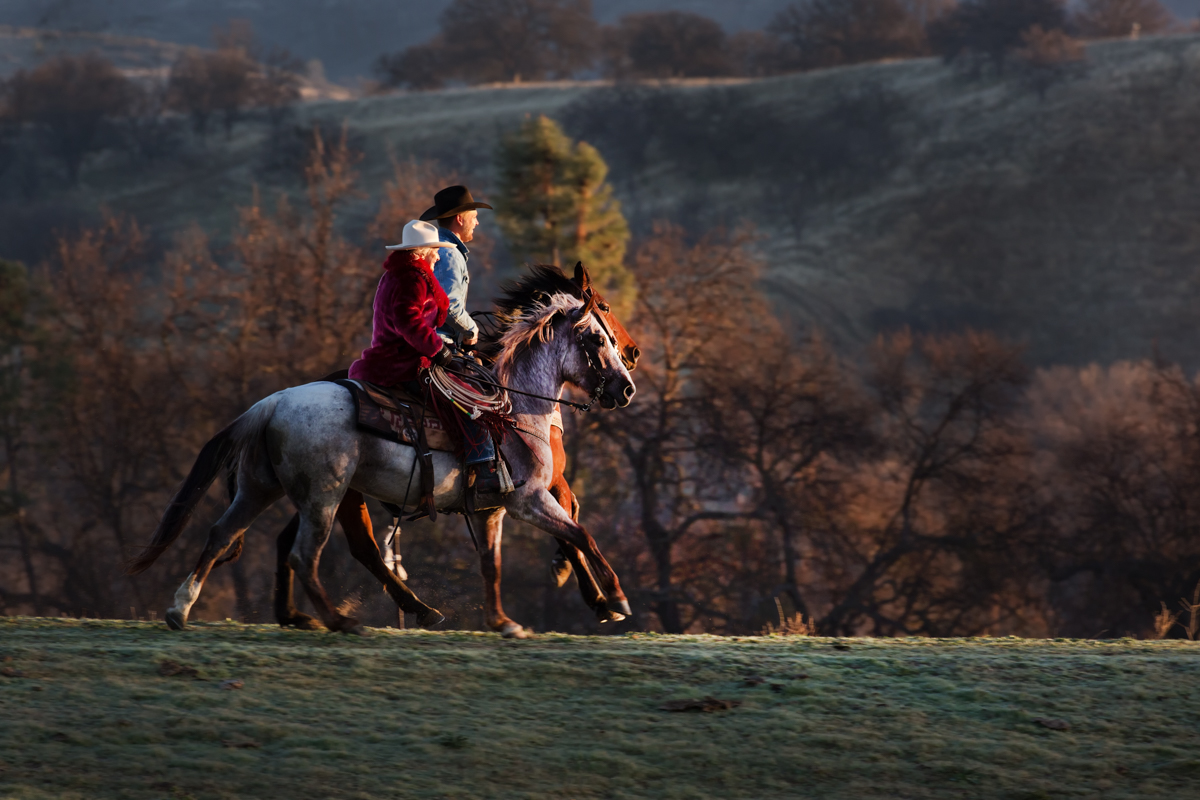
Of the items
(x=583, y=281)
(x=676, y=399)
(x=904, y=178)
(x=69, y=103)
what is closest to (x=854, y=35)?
(x=904, y=178)

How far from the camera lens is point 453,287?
8023 mm

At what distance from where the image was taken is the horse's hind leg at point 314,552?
7.33 m

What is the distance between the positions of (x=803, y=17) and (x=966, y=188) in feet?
124

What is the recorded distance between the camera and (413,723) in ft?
17.9

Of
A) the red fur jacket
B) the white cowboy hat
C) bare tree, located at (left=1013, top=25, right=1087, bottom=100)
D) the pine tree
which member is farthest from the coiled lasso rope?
bare tree, located at (left=1013, top=25, right=1087, bottom=100)

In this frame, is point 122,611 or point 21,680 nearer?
point 21,680

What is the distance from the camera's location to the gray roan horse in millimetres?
7301

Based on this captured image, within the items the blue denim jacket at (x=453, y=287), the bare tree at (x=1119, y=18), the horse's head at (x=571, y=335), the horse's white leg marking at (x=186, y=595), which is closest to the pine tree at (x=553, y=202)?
the horse's head at (x=571, y=335)

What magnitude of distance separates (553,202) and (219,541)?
33421 mm

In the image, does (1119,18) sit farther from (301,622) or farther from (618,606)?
(301,622)

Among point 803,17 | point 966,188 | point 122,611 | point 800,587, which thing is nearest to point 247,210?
point 122,611

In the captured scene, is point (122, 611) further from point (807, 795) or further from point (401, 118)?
point (401, 118)

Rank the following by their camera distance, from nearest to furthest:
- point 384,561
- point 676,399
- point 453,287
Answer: point 453,287 < point 384,561 < point 676,399

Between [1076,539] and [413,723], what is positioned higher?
[413,723]
